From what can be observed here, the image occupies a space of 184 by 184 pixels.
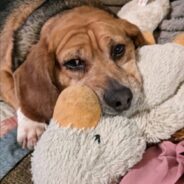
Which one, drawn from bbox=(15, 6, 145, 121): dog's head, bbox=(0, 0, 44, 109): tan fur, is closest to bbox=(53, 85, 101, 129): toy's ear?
bbox=(15, 6, 145, 121): dog's head

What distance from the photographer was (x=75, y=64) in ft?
4.28

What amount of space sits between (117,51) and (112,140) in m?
0.41

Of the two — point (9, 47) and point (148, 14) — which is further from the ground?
point (148, 14)

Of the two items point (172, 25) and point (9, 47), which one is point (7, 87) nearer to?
point (9, 47)

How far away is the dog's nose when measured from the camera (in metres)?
1.14

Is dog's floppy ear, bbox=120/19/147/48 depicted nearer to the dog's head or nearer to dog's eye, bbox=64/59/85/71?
the dog's head

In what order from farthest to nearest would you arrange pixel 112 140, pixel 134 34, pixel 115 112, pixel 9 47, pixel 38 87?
pixel 9 47 → pixel 134 34 → pixel 38 87 → pixel 115 112 → pixel 112 140

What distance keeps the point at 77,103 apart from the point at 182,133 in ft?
1.00

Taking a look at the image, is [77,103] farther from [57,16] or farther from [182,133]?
[57,16]

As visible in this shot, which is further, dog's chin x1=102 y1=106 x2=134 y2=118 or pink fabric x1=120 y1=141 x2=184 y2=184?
dog's chin x1=102 y1=106 x2=134 y2=118

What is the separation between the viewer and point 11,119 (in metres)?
1.47

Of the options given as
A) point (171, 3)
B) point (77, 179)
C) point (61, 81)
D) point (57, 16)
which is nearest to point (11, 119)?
point (61, 81)

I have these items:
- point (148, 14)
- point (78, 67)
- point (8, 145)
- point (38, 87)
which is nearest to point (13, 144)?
point (8, 145)

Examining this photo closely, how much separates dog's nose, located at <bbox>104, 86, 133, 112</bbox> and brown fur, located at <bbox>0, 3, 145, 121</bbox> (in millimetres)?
37
